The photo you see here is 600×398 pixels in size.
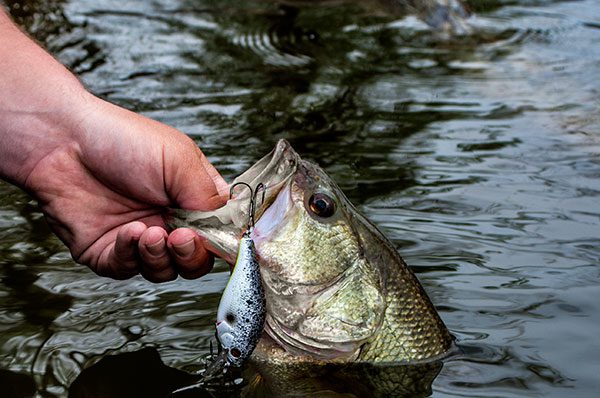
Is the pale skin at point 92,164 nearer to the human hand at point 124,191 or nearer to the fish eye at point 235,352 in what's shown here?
the human hand at point 124,191

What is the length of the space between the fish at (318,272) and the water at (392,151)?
299 millimetres

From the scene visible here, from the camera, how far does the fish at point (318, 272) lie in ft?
12.7

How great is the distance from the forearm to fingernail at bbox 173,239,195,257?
69 cm

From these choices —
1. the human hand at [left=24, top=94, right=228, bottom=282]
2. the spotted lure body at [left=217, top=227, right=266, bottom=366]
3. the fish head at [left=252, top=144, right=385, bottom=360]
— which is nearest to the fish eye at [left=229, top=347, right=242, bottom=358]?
the spotted lure body at [left=217, top=227, right=266, bottom=366]

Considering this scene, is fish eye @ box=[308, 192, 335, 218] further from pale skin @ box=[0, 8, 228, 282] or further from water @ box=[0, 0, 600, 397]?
water @ box=[0, 0, 600, 397]

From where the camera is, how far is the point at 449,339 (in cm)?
431

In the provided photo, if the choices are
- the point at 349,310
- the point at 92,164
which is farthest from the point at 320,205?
the point at 92,164

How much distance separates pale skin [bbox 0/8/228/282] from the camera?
406 centimetres

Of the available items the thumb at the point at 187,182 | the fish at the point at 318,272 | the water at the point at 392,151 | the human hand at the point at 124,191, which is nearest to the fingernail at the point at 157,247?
the human hand at the point at 124,191

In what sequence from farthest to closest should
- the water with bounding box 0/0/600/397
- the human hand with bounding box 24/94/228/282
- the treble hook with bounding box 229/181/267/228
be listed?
the water with bounding box 0/0/600/397 → the human hand with bounding box 24/94/228/282 → the treble hook with bounding box 229/181/267/228

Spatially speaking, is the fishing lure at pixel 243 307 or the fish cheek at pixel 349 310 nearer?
the fishing lure at pixel 243 307

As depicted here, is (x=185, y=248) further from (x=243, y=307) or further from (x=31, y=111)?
(x=31, y=111)

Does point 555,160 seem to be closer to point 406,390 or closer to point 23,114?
point 406,390

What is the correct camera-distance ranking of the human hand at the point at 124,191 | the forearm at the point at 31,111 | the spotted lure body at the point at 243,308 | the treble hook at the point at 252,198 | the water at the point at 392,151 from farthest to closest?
the water at the point at 392,151
the forearm at the point at 31,111
the human hand at the point at 124,191
the treble hook at the point at 252,198
the spotted lure body at the point at 243,308
